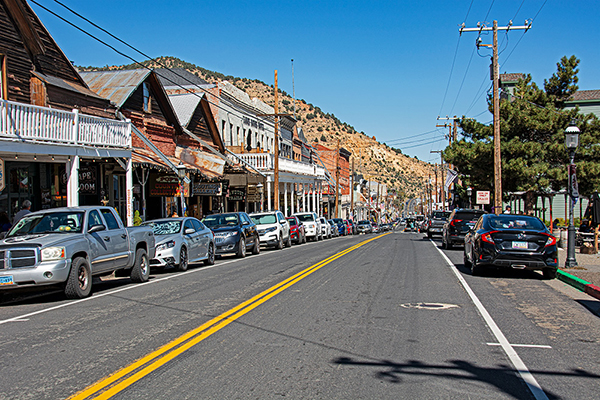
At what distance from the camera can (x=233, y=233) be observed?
21.9 meters

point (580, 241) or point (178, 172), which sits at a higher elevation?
point (178, 172)

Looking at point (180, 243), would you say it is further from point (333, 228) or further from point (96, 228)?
point (333, 228)

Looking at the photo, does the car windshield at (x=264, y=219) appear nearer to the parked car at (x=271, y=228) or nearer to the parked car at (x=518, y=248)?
the parked car at (x=271, y=228)

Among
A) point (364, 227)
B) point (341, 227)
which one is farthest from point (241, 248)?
point (364, 227)

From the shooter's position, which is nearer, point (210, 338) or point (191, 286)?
point (210, 338)

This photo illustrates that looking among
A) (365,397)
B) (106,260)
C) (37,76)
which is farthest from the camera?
(37,76)

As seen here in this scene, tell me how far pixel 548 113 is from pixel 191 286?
25.3 m

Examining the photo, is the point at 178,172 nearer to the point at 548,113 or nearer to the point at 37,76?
the point at 37,76

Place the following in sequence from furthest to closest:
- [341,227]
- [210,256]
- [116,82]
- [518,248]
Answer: [341,227], [116,82], [210,256], [518,248]

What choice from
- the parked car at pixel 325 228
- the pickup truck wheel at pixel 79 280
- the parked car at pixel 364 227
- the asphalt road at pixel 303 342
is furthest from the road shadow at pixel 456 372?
the parked car at pixel 364 227

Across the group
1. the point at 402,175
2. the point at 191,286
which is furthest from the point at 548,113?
the point at 402,175

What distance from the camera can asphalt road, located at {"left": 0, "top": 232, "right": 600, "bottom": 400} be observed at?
5.70 metres

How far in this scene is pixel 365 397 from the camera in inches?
212

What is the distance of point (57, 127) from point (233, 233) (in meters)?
7.52
